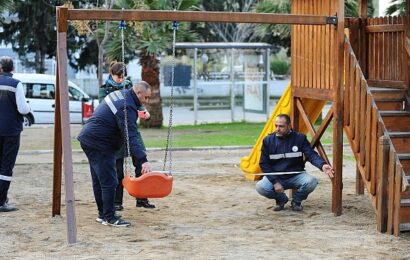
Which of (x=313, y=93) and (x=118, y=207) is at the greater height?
(x=313, y=93)

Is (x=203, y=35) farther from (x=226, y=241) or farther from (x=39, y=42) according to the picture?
(x=226, y=241)

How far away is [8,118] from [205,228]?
2.79 m

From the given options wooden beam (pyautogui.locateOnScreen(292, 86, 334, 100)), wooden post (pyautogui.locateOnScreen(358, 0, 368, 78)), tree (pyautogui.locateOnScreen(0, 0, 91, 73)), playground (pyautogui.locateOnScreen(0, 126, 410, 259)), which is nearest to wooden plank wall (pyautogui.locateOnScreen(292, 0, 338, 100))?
wooden beam (pyautogui.locateOnScreen(292, 86, 334, 100))

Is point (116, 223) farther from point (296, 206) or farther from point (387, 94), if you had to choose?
point (387, 94)

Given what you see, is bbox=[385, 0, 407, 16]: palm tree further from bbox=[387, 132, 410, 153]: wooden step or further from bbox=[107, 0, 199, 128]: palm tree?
bbox=[387, 132, 410, 153]: wooden step

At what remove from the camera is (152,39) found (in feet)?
69.9

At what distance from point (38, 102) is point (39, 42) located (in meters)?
9.40

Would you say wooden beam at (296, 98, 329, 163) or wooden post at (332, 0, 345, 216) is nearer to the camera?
wooden post at (332, 0, 345, 216)

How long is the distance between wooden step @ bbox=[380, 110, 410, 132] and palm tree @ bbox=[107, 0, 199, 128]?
11.0 m

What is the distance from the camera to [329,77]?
10.3 m

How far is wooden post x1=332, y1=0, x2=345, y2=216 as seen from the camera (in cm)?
979

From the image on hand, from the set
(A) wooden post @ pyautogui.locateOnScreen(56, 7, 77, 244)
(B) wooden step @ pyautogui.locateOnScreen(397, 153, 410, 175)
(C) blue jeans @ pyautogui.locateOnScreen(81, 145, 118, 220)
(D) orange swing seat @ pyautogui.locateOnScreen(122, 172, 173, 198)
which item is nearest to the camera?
(A) wooden post @ pyautogui.locateOnScreen(56, 7, 77, 244)

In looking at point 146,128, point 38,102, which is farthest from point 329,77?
point 38,102

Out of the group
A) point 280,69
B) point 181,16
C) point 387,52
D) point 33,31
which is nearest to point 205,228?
point 181,16
